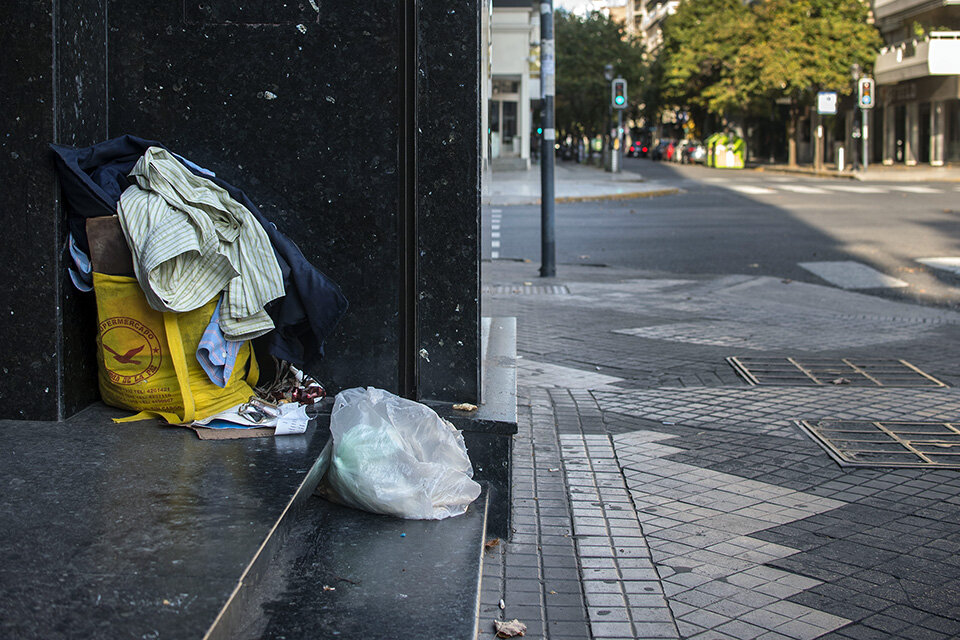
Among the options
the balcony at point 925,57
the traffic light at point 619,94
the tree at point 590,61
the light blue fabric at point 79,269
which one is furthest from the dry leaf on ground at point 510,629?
the tree at point 590,61

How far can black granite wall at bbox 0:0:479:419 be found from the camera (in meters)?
3.93

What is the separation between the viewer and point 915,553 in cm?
379

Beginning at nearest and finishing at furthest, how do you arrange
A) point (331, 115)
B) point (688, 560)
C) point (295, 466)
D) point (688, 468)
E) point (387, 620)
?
1. point (387, 620)
2. point (295, 466)
3. point (688, 560)
4. point (331, 115)
5. point (688, 468)

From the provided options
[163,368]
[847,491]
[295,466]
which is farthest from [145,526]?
[847,491]

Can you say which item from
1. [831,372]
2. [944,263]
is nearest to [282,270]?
[831,372]

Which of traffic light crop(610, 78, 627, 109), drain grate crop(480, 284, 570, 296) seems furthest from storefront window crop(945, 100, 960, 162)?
drain grate crop(480, 284, 570, 296)

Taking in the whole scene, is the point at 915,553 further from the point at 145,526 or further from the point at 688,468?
the point at 145,526

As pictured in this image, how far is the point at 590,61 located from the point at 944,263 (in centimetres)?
5390

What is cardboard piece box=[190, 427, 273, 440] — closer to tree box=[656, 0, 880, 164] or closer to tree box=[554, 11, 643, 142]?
tree box=[656, 0, 880, 164]

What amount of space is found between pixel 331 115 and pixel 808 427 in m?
3.10

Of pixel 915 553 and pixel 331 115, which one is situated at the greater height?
pixel 331 115

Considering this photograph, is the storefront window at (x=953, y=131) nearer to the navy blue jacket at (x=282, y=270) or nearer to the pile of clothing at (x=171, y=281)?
the navy blue jacket at (x=282, y=270)

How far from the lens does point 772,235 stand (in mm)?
16688

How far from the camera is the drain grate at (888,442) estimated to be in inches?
195
